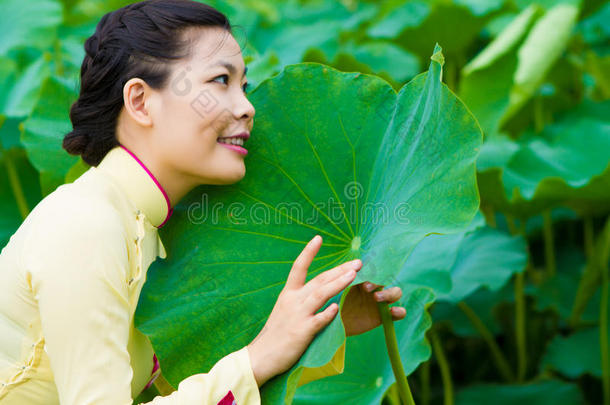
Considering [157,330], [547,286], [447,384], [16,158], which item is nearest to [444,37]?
[547,286]

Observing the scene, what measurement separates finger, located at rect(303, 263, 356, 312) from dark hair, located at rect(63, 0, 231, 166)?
0.35 m

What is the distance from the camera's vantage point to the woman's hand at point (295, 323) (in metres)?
0.86

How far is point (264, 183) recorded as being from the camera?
3.58ft

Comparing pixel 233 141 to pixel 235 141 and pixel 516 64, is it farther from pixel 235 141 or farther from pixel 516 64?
pixel 516 64

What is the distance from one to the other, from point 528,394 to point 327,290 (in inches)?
42.3

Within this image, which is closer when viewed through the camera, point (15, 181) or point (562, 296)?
point (15, 181)

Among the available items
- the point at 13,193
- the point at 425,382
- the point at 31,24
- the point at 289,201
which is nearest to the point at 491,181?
the point at 425,382

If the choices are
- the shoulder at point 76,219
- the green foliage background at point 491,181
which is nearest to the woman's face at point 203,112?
the shoulder at point 76,219

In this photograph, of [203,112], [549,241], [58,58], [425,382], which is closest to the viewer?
[203,112]

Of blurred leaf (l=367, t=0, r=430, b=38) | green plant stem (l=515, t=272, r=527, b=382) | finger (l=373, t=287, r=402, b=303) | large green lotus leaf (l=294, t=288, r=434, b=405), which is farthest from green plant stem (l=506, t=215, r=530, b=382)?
finger (l=373, t=287, r=402, b=303)

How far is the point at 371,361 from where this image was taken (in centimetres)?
133

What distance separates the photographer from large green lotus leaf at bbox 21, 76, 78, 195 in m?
1.46

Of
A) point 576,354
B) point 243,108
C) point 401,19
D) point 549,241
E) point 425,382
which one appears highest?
point 243,108

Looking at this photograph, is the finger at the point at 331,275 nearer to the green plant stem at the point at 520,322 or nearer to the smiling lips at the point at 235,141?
the smiling lips at the point at 235,141
